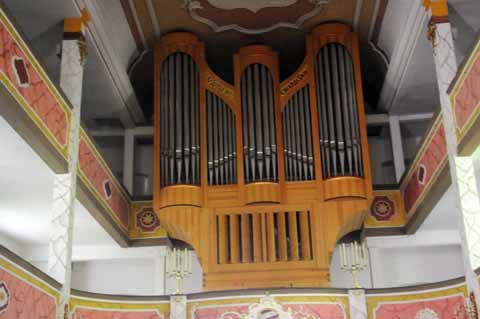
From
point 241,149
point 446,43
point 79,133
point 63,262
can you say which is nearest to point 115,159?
point 241,149

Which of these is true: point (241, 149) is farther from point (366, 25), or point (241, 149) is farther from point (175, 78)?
point (366, 25)

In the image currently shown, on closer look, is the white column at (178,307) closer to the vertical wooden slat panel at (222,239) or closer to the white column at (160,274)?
the vertical wooden slat panel at (222,239)

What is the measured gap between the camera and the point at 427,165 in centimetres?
1104

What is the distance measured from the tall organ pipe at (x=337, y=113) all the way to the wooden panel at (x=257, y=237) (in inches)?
53.8

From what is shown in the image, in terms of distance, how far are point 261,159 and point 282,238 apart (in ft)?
4.53

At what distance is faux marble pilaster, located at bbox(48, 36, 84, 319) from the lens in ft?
29.9

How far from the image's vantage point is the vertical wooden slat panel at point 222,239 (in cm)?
1205

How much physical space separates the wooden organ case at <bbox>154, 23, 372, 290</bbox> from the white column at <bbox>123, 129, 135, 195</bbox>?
1.36 meters

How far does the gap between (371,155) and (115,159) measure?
16.3 ft

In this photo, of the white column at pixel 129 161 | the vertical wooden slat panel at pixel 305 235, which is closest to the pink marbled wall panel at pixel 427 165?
the vertical wooden slat panel at pixel 305 235

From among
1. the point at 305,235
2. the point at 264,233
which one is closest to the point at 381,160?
the point at 305,235

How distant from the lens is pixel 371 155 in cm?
1401

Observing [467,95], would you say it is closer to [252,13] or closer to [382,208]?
A: [382,208]

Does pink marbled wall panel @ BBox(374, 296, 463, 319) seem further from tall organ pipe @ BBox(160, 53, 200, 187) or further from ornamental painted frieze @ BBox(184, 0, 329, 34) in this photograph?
ornamental painted frieze @ BBox(184, 0, 329, 34)
